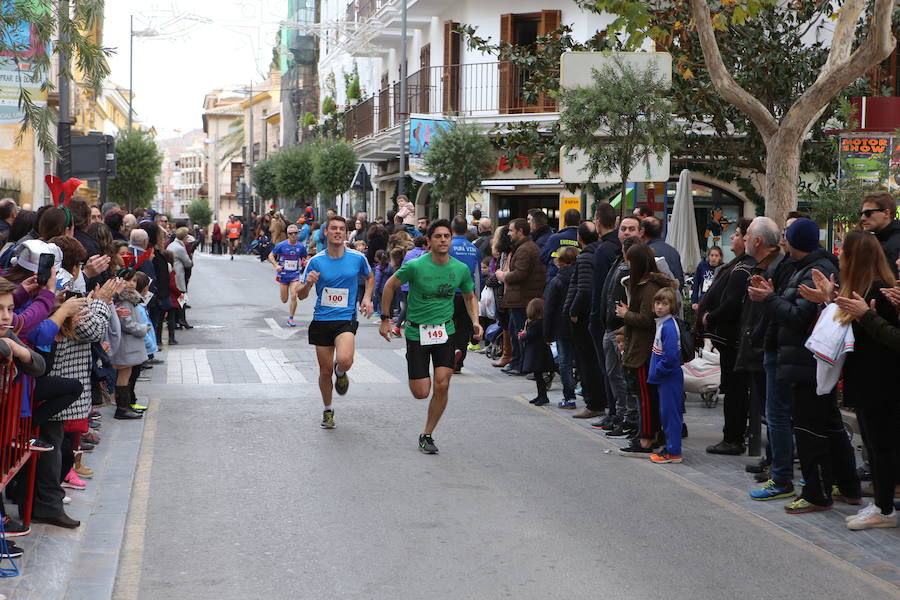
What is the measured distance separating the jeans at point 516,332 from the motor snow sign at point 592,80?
7.53 ft

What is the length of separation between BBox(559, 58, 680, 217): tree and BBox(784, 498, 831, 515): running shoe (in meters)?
7.45

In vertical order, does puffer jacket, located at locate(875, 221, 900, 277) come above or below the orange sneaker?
above

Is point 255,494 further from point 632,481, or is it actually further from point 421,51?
point 421,51

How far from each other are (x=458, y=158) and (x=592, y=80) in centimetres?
995

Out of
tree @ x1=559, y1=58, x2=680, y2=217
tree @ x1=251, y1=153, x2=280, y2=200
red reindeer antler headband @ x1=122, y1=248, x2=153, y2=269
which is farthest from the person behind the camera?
tree @ x1=251, y1=153, x2=280, y2=200

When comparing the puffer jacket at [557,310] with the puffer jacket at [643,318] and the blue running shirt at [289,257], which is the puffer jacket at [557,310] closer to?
the puffer jacket at [643,318]

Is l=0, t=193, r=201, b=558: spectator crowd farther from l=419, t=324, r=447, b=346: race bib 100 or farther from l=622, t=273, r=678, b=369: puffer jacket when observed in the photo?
l=622, t=273, r=678, b=369: puffer jacket

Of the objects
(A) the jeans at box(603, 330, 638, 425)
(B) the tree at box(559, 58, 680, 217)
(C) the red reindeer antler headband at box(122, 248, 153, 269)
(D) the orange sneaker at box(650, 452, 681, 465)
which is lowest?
(D) the orange sneaker at box(650, 452, 681, 465)

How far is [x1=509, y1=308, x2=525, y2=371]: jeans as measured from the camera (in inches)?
555

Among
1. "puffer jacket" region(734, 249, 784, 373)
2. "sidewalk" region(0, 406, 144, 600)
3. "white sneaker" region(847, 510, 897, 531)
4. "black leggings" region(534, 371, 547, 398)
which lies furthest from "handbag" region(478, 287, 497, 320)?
"white sneaker" region(847, 510, 897, 531)

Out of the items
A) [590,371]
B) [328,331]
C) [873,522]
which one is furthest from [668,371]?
[328,331]

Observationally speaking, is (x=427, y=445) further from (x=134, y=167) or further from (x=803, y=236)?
(x=134, y=167)

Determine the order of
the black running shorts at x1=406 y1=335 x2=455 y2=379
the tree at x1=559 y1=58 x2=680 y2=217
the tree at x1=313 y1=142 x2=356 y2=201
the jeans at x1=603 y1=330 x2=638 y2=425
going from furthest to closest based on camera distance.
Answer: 1. the tree at x1=313 y1=142 x2=356 y2=201
2. the tree at x1=559 y1=58 x2=680 y2=217
3. the jeans at x1=603 y1=330 x2=638 y2=425
4. the black running shorts at x1=406 y1=335 x2=455 y2=379

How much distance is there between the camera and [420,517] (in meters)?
7.34
